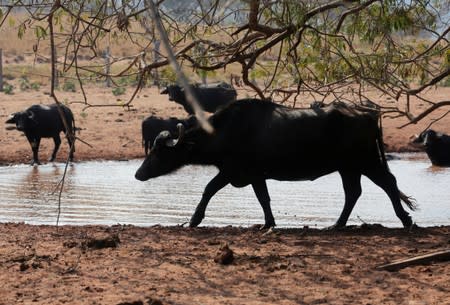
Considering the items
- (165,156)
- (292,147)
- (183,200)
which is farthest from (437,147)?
(292,147)

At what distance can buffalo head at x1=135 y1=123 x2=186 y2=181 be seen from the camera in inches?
400

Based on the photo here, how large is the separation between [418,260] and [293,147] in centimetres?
270

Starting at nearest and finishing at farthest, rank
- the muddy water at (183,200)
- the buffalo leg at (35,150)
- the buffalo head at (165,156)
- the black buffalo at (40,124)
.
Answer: the buffalo head at (165,156) < the muddy water at (183,200) < the buffalo leg at (35,150) < the black buffalo at (40,124)

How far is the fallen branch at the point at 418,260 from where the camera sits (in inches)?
272

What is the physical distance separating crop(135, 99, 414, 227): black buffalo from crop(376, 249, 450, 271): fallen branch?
2.47 metres

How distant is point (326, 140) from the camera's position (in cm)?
945

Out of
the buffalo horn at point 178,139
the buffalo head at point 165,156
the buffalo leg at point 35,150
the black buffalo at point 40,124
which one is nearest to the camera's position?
the buffalo horn at point 178,139

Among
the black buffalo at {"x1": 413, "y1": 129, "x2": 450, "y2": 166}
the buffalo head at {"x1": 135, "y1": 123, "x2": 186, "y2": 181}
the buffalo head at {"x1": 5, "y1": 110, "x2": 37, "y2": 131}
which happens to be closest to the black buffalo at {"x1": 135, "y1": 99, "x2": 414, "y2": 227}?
the buffalo head at {"x1": 135, "y1": 123, "x2": 186, "y2": 181}

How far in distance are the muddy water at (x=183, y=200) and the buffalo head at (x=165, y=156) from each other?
637mm

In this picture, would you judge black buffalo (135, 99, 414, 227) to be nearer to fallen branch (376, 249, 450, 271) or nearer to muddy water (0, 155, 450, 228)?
muddy water (0, 155, 450, 228)

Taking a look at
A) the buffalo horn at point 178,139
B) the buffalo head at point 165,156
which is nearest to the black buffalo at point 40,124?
the buffalo head at point 165,156

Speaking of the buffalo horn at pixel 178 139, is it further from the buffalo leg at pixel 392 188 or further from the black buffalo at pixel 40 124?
the black buffalo at pixel 40 124

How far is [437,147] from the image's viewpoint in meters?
17.0

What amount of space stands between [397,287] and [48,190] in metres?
8.04
